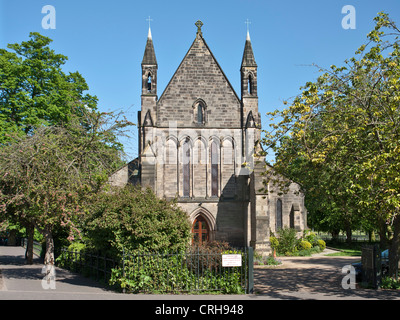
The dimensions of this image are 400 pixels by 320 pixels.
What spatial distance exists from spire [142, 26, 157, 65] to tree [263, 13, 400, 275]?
45.7 ft

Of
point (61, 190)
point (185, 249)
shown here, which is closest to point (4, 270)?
point (61, 190)

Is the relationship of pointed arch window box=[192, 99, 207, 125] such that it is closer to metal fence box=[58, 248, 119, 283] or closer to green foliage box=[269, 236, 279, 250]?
green foliage box=[269, 236, 279, 250]

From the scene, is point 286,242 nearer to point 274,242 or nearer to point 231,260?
point 274,242

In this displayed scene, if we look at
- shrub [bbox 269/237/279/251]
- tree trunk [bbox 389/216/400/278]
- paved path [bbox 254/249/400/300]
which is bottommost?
paved path [bbox 254/249/400/300]

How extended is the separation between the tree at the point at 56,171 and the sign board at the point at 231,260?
597 centimetres

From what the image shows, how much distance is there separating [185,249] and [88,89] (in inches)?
797

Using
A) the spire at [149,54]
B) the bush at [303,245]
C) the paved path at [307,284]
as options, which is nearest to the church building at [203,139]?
the spire at [149,54]

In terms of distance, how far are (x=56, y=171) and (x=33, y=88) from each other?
1432cm

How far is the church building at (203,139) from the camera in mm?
25859

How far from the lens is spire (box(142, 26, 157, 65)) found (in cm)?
2666

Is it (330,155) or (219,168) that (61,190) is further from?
(219,168)

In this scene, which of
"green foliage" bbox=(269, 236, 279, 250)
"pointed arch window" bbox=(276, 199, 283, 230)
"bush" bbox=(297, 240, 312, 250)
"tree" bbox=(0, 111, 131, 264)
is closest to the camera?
"tree" bbox=(0, 111, 131, 264)

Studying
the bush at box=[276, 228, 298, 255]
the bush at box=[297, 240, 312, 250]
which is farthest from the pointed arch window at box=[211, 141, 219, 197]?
the bush at box=[297, 240, 312, 250]

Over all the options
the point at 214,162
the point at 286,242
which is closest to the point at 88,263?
the point at 214,162
